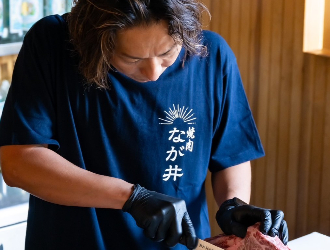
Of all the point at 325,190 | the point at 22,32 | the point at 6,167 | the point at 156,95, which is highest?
the point at 22,32

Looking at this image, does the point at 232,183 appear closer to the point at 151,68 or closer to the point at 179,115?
the point at 179,115

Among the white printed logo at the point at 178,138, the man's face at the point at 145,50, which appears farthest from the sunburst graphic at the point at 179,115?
the man's face at the point at 145,50

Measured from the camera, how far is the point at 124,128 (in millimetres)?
1345

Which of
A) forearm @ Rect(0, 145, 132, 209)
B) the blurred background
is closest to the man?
forearm @ Rect(0, 145, 132, 209)

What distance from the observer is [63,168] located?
126cm

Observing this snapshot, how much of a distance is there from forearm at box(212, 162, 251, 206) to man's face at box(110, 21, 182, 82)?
38cm

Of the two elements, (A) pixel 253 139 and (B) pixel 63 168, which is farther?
(A) pixel 253 139

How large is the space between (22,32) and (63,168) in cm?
115

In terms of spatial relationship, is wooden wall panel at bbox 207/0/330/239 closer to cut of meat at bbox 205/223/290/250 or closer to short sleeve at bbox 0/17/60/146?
cut of meat at bbox 205/223/290/250

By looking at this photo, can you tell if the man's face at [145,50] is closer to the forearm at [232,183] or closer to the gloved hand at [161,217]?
the gloved hand at [161,217]

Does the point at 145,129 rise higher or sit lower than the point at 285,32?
lower

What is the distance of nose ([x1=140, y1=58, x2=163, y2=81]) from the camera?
1.22m

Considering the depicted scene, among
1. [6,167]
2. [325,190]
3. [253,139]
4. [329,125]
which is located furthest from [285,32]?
[6,167]

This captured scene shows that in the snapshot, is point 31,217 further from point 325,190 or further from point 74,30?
point 325,190
